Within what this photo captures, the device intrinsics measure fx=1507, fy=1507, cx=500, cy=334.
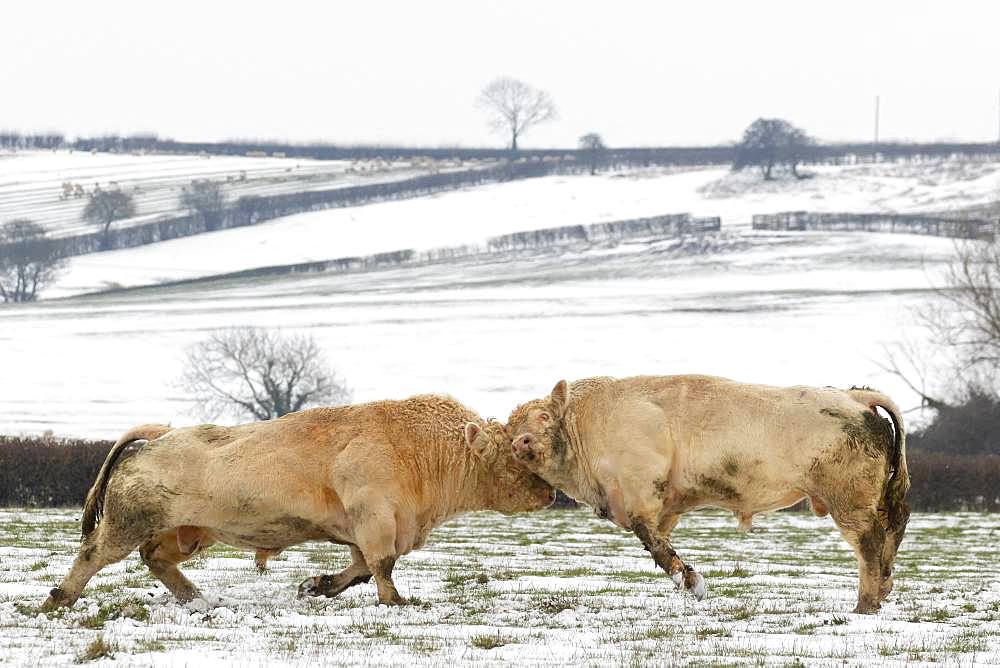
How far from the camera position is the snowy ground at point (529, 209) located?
124188 mm

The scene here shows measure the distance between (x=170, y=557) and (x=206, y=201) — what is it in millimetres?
130831

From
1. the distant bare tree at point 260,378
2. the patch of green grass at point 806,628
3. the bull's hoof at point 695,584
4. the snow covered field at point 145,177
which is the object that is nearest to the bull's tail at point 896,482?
the bull's hoof at point 695,584

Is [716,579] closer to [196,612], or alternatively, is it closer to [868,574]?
[868,574]

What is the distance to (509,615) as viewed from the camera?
12070 millimetres

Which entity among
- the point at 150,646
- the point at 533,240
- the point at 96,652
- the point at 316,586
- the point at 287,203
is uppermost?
the point at 96,652

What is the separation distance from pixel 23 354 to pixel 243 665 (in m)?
76.5

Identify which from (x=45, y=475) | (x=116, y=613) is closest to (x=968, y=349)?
(x=45, y=475)

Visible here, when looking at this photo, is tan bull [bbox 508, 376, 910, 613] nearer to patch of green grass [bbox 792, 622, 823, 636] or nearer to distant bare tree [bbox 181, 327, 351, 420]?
patch of green grass [bbox 792, 622, 823, 636]

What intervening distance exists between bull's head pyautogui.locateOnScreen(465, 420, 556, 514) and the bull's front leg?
96cm

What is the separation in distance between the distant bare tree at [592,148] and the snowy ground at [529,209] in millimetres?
5944

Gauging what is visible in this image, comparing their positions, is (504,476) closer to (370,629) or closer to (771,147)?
(370,629)

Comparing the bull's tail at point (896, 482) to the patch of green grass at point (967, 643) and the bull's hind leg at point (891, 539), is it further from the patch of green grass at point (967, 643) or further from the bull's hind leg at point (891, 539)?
the patch of green grass at point (967, 643)

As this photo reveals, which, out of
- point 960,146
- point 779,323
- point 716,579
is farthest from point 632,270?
point 716,579

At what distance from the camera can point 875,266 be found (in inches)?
4131
